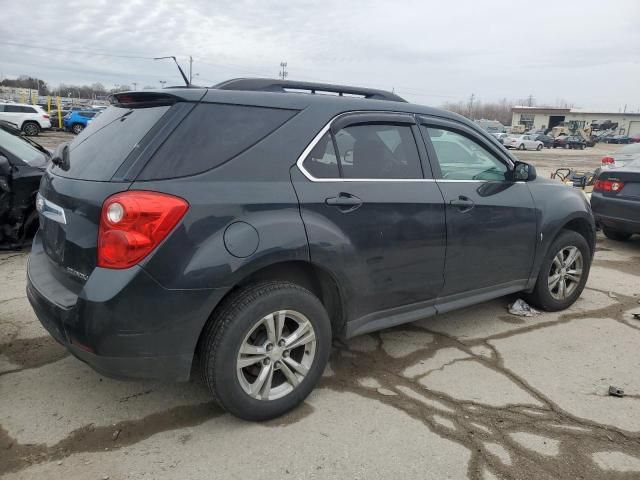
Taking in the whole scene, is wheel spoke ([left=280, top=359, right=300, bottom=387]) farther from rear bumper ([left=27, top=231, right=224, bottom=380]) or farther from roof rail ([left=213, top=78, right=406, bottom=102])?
roof rail ([left=213, top=78, right=406, bottom=102])

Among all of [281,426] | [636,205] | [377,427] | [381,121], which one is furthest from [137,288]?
[636,205]

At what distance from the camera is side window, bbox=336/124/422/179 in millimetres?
3035

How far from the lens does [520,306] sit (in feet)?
15.0

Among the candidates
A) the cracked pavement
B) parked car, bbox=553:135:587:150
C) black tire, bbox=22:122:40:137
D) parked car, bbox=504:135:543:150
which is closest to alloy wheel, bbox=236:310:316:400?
the cracked pavement

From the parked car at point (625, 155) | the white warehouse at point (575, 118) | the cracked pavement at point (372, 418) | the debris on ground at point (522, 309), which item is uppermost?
the white warehouse at point (575, 118)

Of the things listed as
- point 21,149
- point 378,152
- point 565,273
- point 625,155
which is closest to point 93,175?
point 378,152

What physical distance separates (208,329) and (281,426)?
700mm

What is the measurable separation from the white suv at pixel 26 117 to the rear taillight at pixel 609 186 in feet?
92.7

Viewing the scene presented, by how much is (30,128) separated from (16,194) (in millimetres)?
25830

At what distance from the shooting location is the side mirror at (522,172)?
3986 millimetres

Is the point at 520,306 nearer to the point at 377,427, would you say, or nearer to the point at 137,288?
the point at 377,427

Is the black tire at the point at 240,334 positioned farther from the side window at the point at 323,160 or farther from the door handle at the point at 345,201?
the side window at the point at 323,160

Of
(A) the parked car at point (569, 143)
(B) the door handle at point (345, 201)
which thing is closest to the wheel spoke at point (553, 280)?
(B) the door handle at point (345, 201)

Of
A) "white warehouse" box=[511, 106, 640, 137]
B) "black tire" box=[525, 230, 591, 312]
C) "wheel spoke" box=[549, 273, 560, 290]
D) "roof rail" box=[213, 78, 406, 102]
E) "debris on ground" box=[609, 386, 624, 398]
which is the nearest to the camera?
"roof rail" box=[213, 78, 406, 102]
